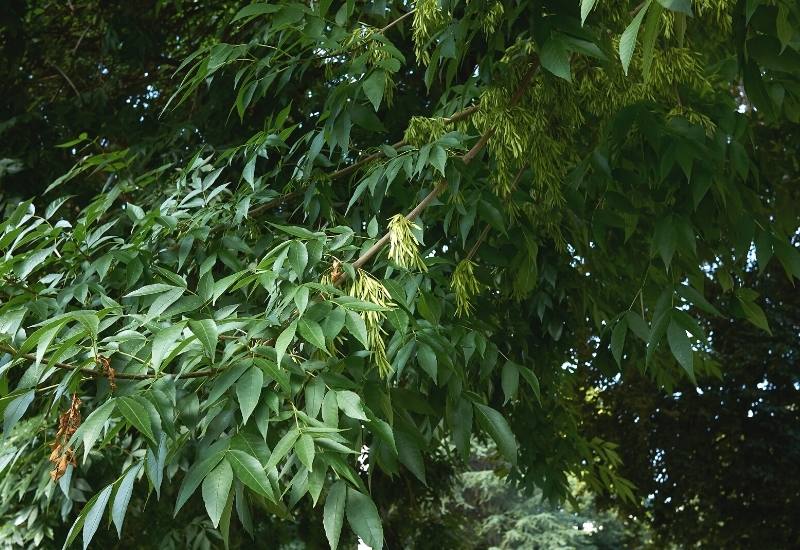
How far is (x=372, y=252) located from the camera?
1.84 meters

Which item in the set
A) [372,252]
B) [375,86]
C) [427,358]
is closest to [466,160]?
[375,86]

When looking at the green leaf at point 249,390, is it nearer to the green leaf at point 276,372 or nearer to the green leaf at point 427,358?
the green leaf at point 276,372

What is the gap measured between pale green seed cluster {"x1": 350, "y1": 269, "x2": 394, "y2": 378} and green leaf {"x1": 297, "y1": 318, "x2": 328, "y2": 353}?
130mm

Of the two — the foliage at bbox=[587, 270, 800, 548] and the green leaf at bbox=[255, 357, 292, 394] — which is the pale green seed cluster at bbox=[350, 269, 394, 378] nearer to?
the green leaf at bbox=[255, 357, 292, 394]

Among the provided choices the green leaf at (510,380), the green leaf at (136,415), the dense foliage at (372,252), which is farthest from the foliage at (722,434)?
the green leaf at (136,415)

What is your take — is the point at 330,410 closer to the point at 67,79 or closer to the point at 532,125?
the point at 532,125

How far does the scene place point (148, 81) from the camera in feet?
13.9

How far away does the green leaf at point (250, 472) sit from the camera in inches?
51.3

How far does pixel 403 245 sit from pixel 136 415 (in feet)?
1.88

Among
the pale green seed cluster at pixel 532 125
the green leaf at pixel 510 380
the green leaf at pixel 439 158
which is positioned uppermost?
the pale green seed cluster at pixel 532 125

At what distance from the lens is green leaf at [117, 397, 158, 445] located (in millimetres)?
1369

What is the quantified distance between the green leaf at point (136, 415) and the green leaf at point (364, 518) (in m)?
0.30

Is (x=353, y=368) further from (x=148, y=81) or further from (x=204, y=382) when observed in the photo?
(x=148, y=81)

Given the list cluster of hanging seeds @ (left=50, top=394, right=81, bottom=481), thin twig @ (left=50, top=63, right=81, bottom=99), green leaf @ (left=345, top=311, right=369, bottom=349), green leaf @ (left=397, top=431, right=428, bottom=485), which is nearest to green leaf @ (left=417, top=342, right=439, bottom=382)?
green leaf @ (left=397, top=431, right=428, bottom=485)
